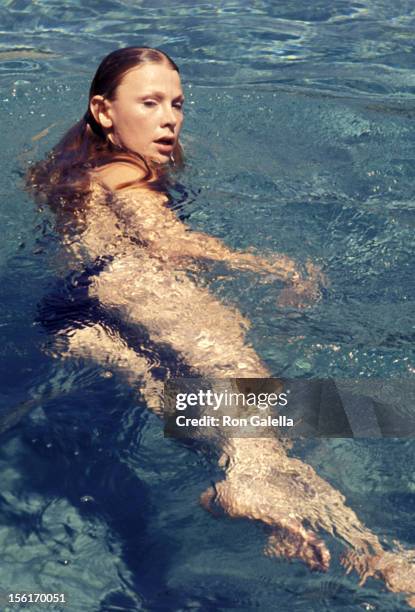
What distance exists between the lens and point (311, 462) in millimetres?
3164

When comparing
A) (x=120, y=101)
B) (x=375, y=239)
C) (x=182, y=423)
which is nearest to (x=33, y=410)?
(x=182, y=423)

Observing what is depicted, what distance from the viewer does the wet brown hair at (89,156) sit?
4.00 metres

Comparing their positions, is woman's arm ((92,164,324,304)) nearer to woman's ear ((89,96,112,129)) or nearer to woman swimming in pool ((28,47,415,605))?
woman swimming in pool ((28,47,415,605))

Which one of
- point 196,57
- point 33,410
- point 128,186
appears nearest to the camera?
point 33,410

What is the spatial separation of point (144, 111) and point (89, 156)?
327 mm

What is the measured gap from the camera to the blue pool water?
2822 millimetres

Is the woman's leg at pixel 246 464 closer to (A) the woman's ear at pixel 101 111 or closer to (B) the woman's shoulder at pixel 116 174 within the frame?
(B) the woman's shoulder at pixel 116 174

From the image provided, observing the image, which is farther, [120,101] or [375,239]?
[375,239]

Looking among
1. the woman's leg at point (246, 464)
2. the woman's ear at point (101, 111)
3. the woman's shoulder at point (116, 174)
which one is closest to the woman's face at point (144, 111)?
the woman's ear at point (101, 111)

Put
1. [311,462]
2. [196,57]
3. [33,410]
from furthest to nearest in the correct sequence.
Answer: [196,57] < [33,410] < [311,462]

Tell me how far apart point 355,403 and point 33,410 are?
1222 mm

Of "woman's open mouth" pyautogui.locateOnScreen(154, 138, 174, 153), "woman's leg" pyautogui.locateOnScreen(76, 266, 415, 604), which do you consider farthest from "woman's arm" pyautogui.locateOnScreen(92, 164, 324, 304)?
"woman's open mouth" pyautogui.locateOnScreen(154, 138, 174, 153)

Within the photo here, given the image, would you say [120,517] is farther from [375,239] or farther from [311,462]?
[375,239]

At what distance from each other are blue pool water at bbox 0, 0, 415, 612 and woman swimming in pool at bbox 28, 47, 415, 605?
78 mm
